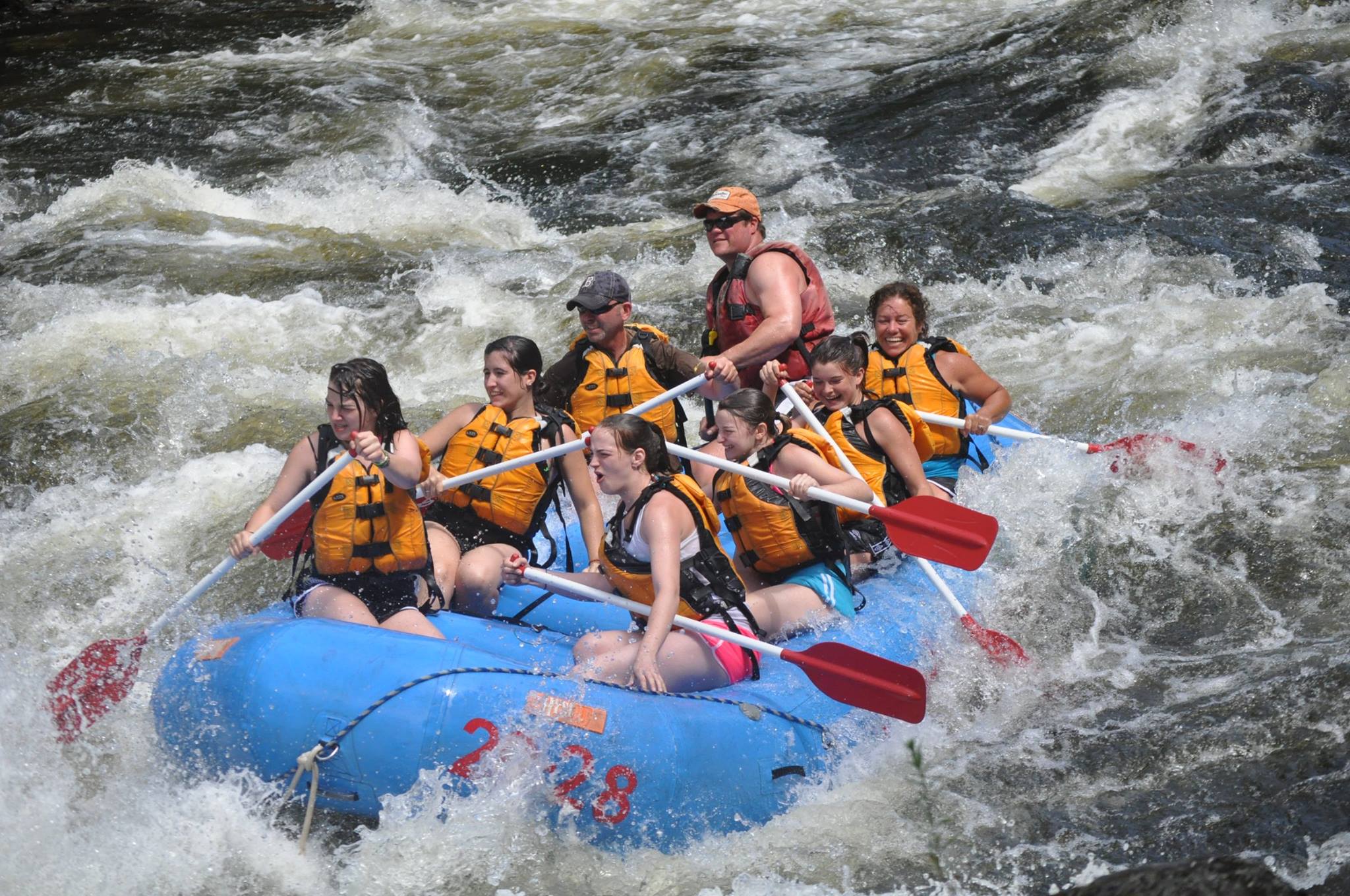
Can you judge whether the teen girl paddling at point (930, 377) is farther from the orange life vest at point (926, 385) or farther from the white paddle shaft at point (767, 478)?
the white paddle shaft at point (767, 478)

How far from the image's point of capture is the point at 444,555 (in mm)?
4715

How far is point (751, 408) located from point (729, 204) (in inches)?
36.3

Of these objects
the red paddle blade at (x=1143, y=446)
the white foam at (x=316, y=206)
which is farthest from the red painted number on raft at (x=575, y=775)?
the white foam at (x=316, y=206)

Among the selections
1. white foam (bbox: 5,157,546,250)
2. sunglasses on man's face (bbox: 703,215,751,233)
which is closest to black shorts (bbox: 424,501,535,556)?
sunglasses on man's face (bbox: 703,215,751,233)

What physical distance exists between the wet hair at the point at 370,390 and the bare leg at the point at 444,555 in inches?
17.4

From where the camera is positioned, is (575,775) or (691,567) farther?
(691,567)

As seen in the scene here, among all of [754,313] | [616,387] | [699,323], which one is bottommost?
[699,323]

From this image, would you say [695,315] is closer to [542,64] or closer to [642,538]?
[642,538]

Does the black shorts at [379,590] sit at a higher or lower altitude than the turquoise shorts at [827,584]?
higher

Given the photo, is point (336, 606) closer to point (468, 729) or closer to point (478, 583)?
point (478, 583)

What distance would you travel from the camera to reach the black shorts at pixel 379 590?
14.4 ft

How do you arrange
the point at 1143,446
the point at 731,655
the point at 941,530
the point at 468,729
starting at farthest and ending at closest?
the point at 1143,446, the point at 941,530, the point at 731,655, the point at 468,729

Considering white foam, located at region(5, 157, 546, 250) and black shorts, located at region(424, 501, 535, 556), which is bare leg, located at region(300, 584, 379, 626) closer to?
black shorts, located at region(424, 501, 535, 556)

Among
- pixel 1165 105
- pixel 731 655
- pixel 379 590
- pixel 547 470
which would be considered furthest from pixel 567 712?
pixel 1165 105
